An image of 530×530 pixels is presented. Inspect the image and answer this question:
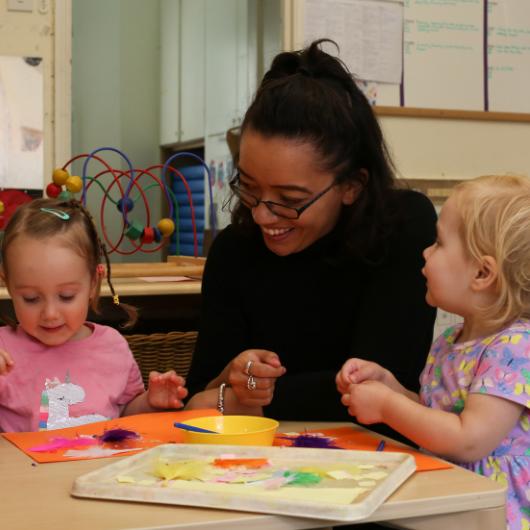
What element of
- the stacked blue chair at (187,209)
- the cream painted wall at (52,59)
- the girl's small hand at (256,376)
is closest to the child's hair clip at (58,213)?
the girl's small hand at (256,376)

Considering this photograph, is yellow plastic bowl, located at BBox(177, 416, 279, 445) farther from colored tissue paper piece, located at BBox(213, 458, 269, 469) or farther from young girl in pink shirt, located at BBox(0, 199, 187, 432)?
young girl in pink shirt, located at BBox(0, 199, 187, 432)

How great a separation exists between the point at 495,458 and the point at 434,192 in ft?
8.79

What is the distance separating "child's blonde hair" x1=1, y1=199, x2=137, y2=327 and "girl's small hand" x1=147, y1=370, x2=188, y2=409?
0.23 m

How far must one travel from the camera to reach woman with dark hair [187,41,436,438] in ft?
4.84

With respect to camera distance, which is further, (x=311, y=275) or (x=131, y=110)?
(x=131, y=110)

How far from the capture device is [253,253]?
1654 millimetres

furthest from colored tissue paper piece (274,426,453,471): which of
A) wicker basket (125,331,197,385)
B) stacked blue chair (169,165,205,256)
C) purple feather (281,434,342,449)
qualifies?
stacked blue chair (169,165,205,256)

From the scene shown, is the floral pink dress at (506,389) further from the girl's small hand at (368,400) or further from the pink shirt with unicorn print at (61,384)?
the pink shirt with unicorn print at (61,384)

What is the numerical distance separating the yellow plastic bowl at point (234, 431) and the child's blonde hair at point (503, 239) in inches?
13.1

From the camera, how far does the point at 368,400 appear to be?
3.93 feet

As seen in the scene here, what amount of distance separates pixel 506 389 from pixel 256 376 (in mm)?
376

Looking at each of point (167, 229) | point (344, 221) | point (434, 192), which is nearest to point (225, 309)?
point (344, 221)

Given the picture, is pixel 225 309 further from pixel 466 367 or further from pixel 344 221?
pixel 466 367

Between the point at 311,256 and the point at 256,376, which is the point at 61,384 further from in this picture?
the point at 311,256
